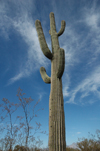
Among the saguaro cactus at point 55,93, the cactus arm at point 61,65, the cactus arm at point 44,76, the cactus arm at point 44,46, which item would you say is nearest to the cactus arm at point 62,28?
the saguaro cactus at point 55,93

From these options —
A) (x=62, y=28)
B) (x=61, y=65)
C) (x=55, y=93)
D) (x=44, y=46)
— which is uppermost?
(x=62, y=28)

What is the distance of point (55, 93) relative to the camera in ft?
12.5

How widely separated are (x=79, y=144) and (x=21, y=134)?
7.67m

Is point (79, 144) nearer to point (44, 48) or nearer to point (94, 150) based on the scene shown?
point (94, 150)

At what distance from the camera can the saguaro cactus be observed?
11.0 feet

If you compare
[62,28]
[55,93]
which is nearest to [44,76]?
[55,93]

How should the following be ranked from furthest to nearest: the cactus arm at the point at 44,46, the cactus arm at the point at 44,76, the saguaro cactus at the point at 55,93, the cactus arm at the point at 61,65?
the cactus arm at the point at 44,76 < the cactus arm at the point at 44,46 < the cactus arm at the point at 61,65 < the saguaro cactus at the point at 55,93

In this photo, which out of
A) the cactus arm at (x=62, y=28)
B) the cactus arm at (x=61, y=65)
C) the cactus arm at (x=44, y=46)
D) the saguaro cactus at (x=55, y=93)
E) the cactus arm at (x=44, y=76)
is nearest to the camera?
the saguaro cactus at (x=55, y=93)

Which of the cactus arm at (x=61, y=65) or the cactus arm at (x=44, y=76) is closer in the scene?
the cactus arm at (x=61, y=65)

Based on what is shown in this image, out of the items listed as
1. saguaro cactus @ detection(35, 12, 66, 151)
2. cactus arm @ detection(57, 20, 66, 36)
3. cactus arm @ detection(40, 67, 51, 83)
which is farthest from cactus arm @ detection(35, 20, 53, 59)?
cactus arm @ detection(57, 20, 66, 36)

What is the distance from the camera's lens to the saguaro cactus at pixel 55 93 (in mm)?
3344

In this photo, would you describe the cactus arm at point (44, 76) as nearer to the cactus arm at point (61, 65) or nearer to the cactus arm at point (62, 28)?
the cactus arm at point (61, 65)

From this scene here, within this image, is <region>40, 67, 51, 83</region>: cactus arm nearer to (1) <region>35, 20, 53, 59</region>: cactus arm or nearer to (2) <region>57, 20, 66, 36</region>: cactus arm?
(1) <region>35, 20, 53, 59</region>: cactus arm

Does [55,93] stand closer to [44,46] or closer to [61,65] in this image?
[61,65]
